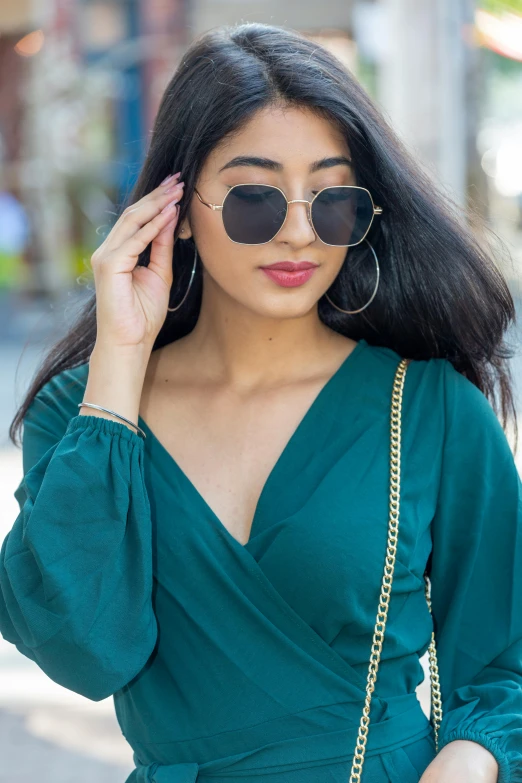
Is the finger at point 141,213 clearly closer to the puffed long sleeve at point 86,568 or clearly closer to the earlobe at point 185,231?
the earlobe at point 185,231

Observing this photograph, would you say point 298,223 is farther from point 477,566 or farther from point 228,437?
point 477,566

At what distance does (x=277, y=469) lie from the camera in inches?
81.6

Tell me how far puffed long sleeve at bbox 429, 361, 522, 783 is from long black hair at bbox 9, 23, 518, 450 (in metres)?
0.26

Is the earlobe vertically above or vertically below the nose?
below

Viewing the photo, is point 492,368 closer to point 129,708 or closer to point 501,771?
point 501,771

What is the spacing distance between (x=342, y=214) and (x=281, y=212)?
0.41 ft

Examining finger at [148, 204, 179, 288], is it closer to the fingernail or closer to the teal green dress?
the fingernail

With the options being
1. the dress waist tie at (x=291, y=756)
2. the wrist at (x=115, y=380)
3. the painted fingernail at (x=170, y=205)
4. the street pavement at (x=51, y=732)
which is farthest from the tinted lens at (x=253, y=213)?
the street pavement at (x=51, y=732)

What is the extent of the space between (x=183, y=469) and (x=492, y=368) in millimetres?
707

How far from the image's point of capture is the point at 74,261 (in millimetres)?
15211

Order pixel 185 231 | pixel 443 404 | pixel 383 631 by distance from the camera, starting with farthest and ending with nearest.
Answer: pixel 185 231 → pixel 443 404 → pixel 383 631

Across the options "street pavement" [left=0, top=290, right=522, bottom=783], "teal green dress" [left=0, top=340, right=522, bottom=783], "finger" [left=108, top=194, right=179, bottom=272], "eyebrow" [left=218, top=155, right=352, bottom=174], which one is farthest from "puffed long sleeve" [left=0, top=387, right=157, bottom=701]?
"street pavement" [left=0, top=290, right=522, bottom=783]

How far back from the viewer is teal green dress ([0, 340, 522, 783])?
1.88m

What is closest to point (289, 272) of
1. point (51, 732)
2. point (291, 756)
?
point (291, 756)
